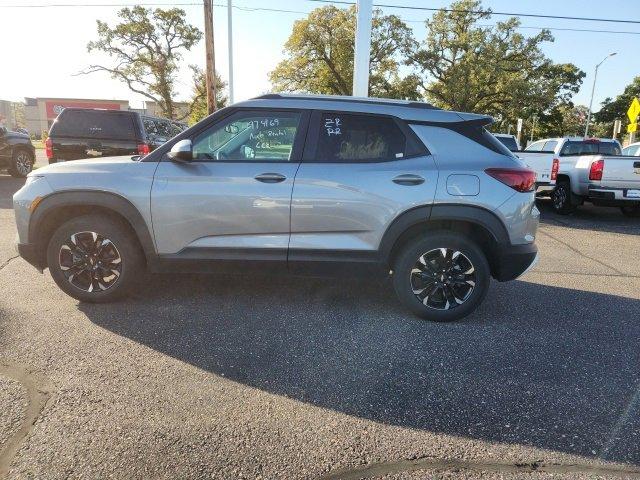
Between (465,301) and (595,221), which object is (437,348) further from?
(595,221)

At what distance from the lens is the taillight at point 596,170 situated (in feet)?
32.4

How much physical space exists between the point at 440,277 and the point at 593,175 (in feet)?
25.8

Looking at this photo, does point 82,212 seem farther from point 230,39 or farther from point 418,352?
point 230,39

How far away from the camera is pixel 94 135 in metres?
9.34

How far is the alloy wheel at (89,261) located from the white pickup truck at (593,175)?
972 centimetres

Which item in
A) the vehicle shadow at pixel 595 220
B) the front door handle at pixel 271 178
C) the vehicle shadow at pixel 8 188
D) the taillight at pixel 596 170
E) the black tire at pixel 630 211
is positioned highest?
the front door handle at pixel 271 178

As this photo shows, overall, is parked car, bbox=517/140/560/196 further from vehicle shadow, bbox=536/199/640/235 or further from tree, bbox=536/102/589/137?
tree, bbox=536/102/589/137

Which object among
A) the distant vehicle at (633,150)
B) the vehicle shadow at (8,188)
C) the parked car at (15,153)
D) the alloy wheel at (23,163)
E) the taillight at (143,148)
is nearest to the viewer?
the taillight at (143,148)

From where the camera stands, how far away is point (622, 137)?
200 ft

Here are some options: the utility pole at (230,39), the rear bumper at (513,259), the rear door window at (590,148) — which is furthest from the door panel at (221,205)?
the utility pole at (230,39)

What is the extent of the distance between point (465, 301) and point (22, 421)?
3.25 metres

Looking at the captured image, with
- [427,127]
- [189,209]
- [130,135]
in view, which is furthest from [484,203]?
[130,135]

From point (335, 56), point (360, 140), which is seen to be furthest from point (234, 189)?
point (335, 56)

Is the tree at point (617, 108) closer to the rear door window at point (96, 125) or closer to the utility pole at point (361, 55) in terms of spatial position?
the utility pole at point (361, 55)
